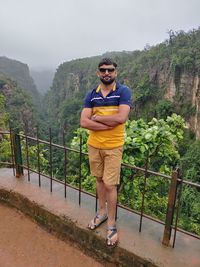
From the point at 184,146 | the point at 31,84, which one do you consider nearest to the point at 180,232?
the point at 184,146

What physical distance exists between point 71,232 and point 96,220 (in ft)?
1.11

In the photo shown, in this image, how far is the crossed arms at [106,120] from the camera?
223cm

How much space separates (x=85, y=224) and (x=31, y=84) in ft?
430

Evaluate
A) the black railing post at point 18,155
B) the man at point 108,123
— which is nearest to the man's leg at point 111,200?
the man at point 108,123

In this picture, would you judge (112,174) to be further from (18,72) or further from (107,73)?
(18,72)

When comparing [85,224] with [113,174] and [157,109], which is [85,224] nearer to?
Answer: [113,174]

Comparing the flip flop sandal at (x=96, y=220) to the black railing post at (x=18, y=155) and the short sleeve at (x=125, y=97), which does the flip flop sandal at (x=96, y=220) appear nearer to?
the short sleeve at (x=125, y=97)

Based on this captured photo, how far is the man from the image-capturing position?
2279mm

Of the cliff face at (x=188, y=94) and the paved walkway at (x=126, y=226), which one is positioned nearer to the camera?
the paved walkway at (x=126, y=226)

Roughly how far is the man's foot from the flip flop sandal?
0.16 metres

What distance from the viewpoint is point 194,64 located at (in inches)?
1123

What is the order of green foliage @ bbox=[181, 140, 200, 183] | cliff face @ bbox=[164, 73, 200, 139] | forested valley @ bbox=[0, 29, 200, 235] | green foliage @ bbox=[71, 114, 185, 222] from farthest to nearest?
cliff face @ bbox=[164, 73, 200, 139]
green foliage @ bbox=[181, 140, 200, 183]
forested valley @ bbox=[0, 29, 200, 235]
green foliage @ bbox=[71, 114, 185, 222]

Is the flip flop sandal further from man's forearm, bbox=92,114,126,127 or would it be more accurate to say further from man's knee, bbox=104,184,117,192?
man's forearm, bbox=92,114,126,127

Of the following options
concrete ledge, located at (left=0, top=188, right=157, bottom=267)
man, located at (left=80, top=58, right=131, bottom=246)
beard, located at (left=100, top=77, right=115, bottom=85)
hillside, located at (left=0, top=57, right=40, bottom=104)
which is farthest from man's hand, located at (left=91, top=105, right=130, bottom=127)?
hillside, located at (left=0, top=57, right=40, bottom=104)
